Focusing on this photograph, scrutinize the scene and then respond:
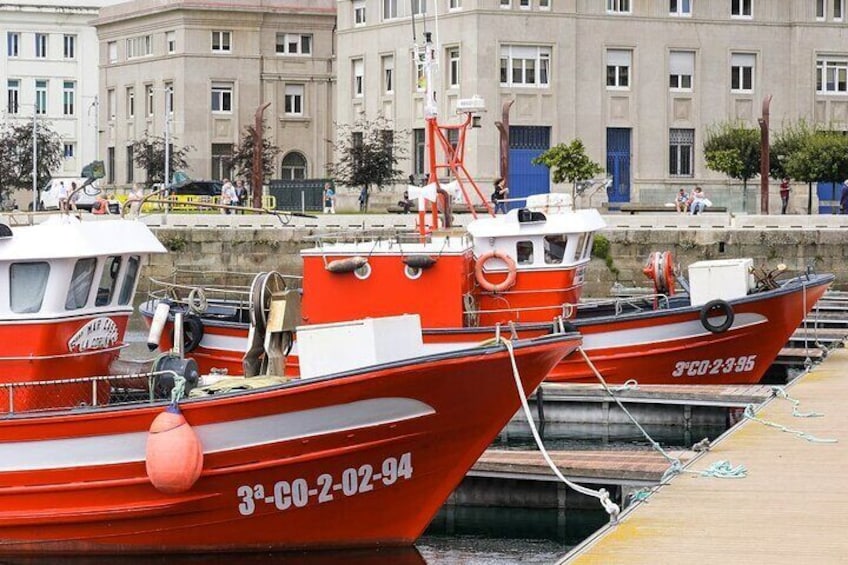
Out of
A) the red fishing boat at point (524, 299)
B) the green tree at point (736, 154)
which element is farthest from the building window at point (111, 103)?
the red fishing boat at point (524, 299)

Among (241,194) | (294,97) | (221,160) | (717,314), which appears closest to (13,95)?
(221,160)

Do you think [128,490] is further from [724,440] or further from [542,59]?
[542,59]

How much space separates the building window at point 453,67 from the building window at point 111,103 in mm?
19929

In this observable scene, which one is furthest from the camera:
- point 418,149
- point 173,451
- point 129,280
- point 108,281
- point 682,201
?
point 418,149

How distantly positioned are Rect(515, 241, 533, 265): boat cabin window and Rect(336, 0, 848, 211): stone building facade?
93.3ft

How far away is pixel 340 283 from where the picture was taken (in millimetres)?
20641

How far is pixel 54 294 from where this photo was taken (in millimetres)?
14438

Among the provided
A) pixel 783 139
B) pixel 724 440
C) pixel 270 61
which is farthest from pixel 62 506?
pixel 270 61

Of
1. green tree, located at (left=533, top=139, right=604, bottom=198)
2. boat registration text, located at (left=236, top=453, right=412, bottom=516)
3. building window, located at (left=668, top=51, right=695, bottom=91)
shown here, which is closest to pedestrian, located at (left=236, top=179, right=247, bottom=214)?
green tree, located at (left=533, top=139, right=604, bottom=198)

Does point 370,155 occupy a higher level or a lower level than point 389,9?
lower

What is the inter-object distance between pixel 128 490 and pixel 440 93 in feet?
128

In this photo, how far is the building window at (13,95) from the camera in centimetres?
7275

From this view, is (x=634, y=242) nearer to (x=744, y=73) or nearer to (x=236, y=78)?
(x=744, y=73)

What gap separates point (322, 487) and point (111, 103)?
56.3 meters
